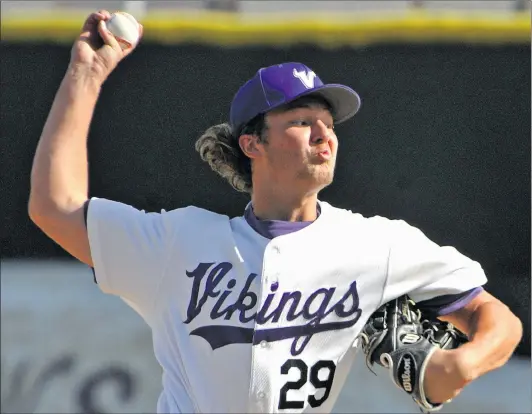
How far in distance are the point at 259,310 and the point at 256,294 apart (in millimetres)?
30

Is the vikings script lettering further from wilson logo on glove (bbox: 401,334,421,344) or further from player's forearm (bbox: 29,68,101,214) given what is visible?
player's forearm (bbox: 29,68,101,214)

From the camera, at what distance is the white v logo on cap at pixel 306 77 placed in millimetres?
1727

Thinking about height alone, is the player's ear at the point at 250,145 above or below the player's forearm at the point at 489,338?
above

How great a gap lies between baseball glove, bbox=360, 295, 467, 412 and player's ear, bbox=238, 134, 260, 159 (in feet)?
1.24

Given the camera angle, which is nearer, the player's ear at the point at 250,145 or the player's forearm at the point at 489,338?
the player's forearm at the point at 489,338

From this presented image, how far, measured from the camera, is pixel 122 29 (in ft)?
5.49

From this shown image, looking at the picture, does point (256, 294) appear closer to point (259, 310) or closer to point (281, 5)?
point (259, 310)

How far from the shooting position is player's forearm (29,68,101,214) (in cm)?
162

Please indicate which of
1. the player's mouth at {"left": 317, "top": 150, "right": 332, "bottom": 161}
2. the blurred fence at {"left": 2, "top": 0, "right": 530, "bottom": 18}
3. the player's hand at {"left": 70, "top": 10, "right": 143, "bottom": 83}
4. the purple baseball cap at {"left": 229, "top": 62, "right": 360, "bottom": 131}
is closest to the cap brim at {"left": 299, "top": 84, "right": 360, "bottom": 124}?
the purple baseball cap at {"left": 229, "top": 62, "right": 360, "bottom": 131}

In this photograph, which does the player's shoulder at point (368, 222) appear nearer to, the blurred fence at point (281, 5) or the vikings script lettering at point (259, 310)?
the vikings script lettering at point (259, 310)

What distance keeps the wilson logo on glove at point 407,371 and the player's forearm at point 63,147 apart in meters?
0.60

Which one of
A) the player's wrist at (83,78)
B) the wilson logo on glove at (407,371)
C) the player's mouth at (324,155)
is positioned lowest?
the wilson logo on glove at (407,371)

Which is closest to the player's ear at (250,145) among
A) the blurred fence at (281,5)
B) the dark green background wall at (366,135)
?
the dark green background wall at (366,135)

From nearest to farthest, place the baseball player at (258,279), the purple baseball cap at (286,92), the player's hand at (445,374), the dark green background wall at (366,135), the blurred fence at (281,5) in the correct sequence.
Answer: the player's hand at (445,374) → the baseball player at (258,279) → the purple baseball cap at (286,92) → the dark green background wall at (366,135) → the blurred fence at (281,5)
